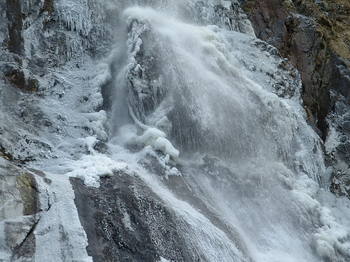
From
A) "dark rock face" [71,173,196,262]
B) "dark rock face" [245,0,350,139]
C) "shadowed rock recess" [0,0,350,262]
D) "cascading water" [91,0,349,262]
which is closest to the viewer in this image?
"dark rock face" [71,173,196,262]

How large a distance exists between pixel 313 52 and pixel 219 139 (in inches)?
265

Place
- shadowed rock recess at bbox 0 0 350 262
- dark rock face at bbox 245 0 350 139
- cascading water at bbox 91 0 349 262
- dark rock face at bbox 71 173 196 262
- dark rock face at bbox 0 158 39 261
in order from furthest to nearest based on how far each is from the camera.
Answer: dark rock face at bbox 245 0 350 139 < cascading water at bbox 91 0 349 262 < shadowed rock recess at bbox 0 0 350 262 < dark rock face at bbox 71 173 196 262 < dark rock face at bbox 0 158 39 261

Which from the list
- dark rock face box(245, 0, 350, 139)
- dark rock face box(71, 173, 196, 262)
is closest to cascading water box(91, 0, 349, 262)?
dark rock face box(71, 173, 196, 262)

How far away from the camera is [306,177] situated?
13.4 metres

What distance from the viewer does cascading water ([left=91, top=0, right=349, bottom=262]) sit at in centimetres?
1048

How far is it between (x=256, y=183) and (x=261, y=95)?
2796 mm

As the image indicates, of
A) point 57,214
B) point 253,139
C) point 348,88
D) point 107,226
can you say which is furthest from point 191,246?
point 348,88

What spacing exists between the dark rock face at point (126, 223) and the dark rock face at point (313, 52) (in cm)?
805

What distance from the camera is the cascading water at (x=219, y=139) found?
10.5 meters

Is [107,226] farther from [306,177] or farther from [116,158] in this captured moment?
[306,177]

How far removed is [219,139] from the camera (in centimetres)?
1240

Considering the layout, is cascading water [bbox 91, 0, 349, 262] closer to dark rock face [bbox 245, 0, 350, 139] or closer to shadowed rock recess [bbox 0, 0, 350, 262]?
shadowed rock recess [bbox 0, 0, 350, 262]

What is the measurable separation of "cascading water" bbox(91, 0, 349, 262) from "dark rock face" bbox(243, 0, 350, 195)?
1.62m

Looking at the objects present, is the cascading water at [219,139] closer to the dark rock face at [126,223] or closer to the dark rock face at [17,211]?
the dark rock face at [126,223]
